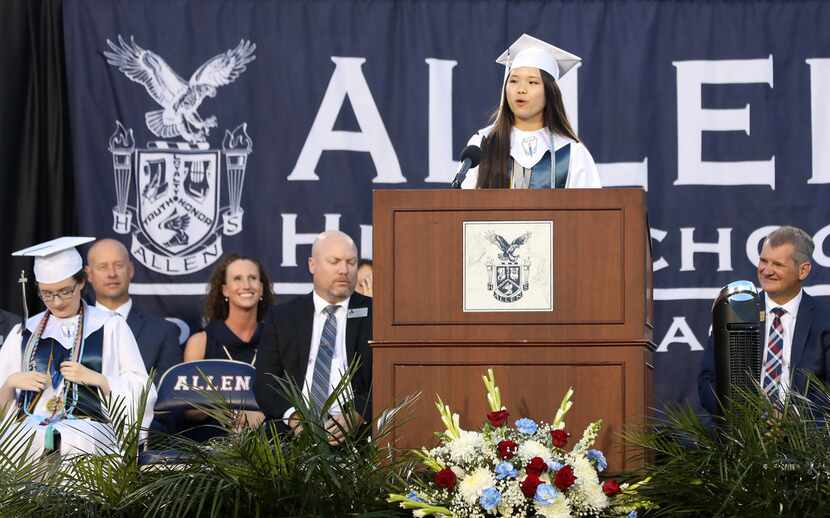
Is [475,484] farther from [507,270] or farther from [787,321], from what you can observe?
[787,321]

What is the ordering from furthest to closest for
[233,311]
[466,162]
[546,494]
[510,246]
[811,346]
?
[233,311]
[811,346]
[466,162]
[510,246]
[546,494]

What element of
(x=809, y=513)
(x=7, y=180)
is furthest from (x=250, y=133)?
(x=809, y=513)

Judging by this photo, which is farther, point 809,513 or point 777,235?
point 777,235

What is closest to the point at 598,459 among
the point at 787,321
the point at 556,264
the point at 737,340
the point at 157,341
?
the point at 556,264

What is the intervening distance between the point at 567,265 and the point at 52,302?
3800 millimetres

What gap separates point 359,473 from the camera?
375 centimetres

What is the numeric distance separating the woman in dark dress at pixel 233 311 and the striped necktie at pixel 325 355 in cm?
98

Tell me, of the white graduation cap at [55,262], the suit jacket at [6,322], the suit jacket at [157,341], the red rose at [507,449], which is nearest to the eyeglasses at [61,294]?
the white graduation cap at [55,262]

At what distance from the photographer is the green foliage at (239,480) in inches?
146

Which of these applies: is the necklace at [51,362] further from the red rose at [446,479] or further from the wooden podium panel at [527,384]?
the red rose at [446,479]

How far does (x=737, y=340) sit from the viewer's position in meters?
4.13

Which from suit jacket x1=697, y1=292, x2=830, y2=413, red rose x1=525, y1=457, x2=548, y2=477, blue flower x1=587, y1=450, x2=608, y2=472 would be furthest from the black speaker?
suit jacket x1=697, y1=292, x2=830, y2=413

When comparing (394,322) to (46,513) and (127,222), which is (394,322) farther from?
(127,222)

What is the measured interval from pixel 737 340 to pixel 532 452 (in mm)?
886
